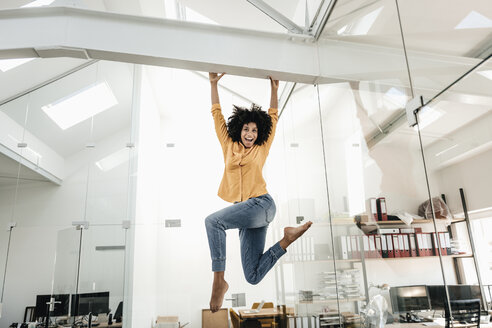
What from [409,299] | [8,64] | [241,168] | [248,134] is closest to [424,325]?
[409,299]

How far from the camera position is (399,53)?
180cm

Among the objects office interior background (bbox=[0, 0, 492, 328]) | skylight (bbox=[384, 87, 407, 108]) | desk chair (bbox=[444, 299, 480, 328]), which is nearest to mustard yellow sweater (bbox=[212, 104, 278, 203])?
office interior background (bbox=[0, 0, 492, 328])

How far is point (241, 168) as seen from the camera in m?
2.78

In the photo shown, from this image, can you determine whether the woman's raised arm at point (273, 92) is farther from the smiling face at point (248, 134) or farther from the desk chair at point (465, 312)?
the desk chair at point (465, 312)

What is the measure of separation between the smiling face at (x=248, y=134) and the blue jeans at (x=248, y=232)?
43 cm

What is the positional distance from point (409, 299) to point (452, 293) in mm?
251

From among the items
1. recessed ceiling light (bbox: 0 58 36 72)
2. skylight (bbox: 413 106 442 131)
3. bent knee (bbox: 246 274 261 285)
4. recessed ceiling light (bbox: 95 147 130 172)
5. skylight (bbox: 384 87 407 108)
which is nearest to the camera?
skylight (bbox: 413 106 442 131)

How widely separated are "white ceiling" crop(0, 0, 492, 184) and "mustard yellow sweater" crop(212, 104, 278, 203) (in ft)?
2.99

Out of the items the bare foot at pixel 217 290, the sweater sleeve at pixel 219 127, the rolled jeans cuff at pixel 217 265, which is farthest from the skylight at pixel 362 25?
Result: the bare foot at pixel 217 290

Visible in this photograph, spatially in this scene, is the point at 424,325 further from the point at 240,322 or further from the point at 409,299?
the point at 240,322

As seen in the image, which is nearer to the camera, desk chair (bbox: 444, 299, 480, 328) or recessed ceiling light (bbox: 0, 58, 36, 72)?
desk chair (bbox: 444, 299, 480, 328)

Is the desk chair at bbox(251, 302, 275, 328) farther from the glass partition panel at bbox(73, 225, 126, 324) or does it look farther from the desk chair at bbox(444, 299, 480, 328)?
the desk chair at bbox(444, 299, 480, 328)

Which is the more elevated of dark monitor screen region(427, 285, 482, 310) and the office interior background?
the office interior background

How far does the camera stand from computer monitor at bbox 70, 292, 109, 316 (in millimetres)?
4148
